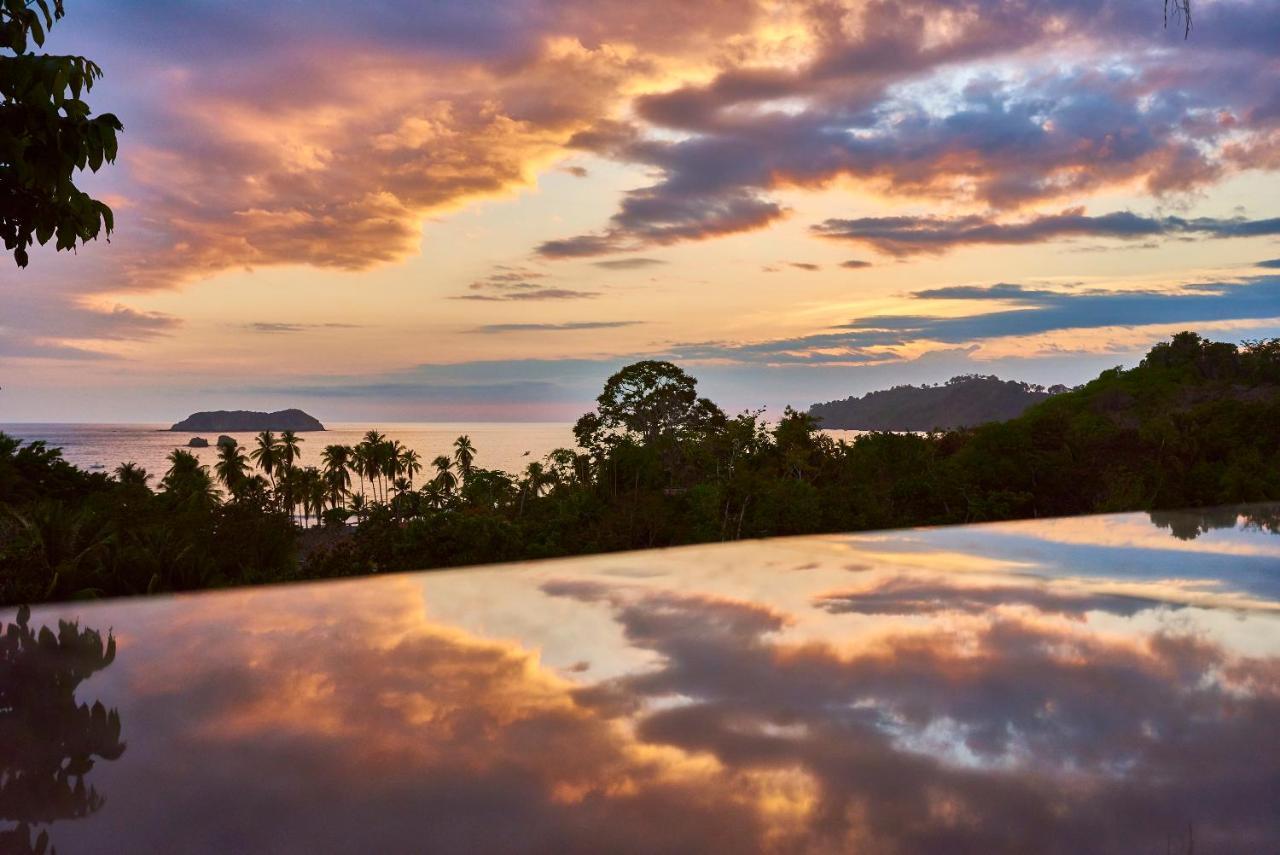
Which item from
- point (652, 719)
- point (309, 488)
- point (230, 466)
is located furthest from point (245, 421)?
point (652, 719)

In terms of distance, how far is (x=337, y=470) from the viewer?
64.9 m

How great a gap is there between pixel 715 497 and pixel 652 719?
1154 centimetres

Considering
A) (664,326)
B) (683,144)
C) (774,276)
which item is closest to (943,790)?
(683,144)

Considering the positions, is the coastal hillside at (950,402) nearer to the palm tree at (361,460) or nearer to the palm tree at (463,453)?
the palm tree at (463,453)

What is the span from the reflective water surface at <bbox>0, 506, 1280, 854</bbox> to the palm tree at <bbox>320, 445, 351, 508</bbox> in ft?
210

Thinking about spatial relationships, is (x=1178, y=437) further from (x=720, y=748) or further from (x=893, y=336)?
(x=893, y=336)

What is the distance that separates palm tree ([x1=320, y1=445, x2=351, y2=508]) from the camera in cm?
6366

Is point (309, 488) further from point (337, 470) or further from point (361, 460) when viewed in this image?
point (337, 470)

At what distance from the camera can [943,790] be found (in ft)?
5.43

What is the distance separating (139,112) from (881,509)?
30.8ft

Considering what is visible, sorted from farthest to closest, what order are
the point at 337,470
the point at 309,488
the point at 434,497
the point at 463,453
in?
the point at 463,453
the point at 337,470
the point at 309,488
the point at 434,497

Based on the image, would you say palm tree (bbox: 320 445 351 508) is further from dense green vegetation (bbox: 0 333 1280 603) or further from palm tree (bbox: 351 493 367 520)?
dense green vegetation (bbox: 0 333 1280 603)

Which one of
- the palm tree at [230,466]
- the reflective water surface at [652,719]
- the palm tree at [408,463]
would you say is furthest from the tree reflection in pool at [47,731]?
the palm tree at [408,463]

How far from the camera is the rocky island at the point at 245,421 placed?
526 ft
